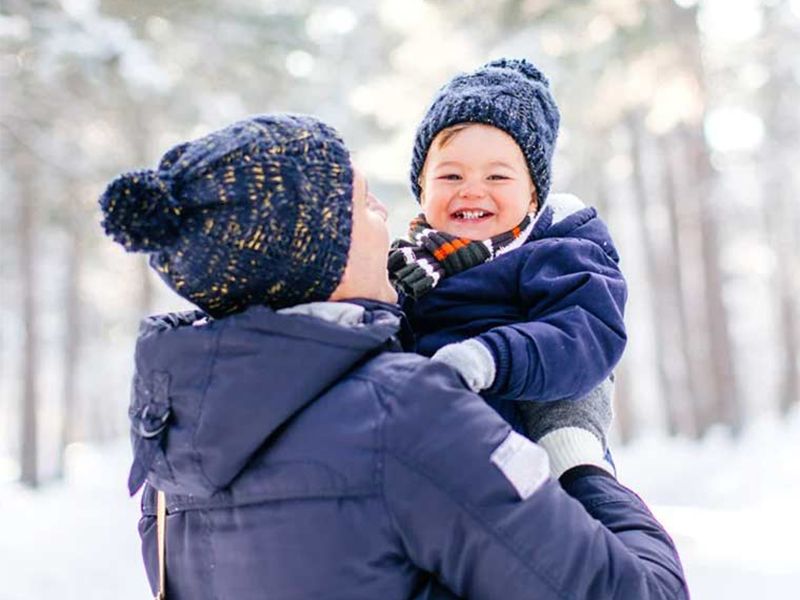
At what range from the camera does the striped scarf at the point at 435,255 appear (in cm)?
229

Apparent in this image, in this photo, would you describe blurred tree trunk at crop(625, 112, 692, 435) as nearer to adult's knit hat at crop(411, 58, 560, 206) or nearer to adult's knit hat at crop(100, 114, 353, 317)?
adult's knit hat at crop(411, 58, 560, 206)

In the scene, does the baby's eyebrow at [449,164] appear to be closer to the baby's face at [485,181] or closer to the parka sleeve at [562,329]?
the baby's face at [485,181]

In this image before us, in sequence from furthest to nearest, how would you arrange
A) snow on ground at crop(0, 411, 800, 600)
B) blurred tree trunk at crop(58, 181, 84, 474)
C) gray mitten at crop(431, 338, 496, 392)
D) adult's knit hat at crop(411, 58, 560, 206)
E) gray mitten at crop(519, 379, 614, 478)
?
1. blurred tree trunk at crop(58, 181, 84, 474)
2. snow on ground at crop(0, 411, 800, 600)
3. adult's knit hat at crop(411, 58, 560, 206)
4. gray mitten at crop(519, 379, 614, 478)
5. gray mitten at crop(431, 338, 496, 392)

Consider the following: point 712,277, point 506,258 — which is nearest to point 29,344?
point 712,277

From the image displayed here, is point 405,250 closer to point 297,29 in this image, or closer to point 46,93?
point 297,29

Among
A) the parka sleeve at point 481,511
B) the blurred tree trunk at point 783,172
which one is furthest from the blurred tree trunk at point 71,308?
the parka sleeve at point 481,511

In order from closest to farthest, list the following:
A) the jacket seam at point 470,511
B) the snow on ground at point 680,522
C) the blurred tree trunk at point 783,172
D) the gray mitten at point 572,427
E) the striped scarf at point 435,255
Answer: the jacket seam at point 470,511 → the gray mitten at point 572,427 → the striped scarf at point 435,255 → the snow on ground at point 680,522 → the blurred tree trunk at point 783,172

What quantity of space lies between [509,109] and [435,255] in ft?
1.56

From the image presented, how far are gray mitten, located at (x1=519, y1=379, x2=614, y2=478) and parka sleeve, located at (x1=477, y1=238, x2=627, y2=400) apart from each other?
5 cm

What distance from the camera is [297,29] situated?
1195 centimetres

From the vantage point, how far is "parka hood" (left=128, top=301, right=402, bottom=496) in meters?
1.58

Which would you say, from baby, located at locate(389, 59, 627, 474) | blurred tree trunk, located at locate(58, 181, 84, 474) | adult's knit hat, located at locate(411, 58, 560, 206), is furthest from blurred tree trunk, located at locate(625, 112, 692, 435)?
baby, located at locate(389, 59, 627, 474)

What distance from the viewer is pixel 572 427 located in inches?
80.7

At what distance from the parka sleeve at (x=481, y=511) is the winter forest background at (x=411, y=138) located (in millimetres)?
6570
